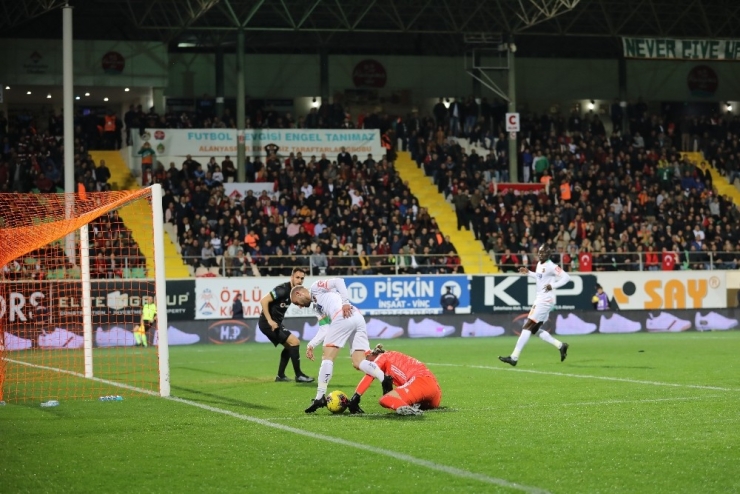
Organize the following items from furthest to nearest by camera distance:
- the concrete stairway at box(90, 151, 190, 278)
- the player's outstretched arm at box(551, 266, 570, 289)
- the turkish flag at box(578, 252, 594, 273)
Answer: the turkish flag at box(578, 252, 594, 273) → the concrete stairway at box(90, 151, 190, 278) → the player's outstretched arm at box(551, 266, 570, 289)

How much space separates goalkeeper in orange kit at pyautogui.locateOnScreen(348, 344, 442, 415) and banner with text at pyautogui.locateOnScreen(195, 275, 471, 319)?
62.8ft

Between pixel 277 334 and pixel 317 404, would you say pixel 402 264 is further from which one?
pixel 317 404

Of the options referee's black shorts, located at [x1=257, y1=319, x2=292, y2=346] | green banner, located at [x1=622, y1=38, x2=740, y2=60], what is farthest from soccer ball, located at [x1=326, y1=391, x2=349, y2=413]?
green banner, located at [x1=622, y1=38, x2=740, y2=60]

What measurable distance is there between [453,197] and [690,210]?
8813 mm

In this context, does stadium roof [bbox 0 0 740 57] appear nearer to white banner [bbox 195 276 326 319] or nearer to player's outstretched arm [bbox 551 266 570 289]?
white banner [bbox 195 276 326 319]

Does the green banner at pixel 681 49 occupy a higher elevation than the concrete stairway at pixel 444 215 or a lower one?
higher

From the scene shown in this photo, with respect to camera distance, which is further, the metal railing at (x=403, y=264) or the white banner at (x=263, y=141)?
the white banner at (x=263, y=141)

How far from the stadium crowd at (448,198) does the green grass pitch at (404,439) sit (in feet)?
55.8

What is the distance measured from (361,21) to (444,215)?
9.75 meters

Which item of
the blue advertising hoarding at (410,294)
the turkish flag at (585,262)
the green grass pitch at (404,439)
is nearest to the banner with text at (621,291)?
the turkish flag at (585,262)

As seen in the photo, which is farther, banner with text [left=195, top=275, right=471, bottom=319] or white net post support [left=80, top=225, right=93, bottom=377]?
banner with text [left=195, top=275, right=471, bottom=319]

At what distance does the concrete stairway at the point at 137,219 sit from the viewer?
3431cm

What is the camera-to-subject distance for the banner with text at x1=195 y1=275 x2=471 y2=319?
32688mm

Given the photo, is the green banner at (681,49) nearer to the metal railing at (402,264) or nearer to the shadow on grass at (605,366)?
the metal railing at (402,264)
